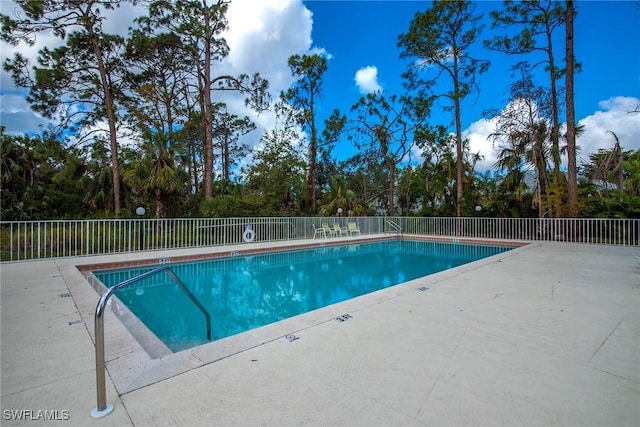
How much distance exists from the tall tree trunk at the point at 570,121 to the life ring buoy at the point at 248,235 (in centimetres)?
1162

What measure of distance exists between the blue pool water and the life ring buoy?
5.57 ft

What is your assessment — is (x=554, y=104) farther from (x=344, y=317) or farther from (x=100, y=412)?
(x=100, y=412)

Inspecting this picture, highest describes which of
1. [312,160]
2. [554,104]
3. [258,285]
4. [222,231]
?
[554,104]

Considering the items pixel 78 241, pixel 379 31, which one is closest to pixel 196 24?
pixel 379 31

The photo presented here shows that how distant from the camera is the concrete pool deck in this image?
5.32 ft

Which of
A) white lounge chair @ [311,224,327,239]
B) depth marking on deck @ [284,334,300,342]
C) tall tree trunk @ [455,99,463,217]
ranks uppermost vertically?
tall tree trunk @ [455,99,463,217]

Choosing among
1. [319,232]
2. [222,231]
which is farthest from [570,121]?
[222,231]

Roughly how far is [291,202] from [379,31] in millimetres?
9364

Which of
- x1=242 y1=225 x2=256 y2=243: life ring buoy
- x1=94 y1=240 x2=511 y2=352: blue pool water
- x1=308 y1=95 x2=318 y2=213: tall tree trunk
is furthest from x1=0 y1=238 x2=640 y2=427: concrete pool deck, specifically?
x1=308 y1=95 x2=318 y2=213: tall tree trunk

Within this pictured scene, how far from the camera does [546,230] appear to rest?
450 inches

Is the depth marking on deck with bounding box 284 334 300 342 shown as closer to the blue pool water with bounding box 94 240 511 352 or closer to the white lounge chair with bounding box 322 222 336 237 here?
the blue pool water with bounding box 94 240 511 352

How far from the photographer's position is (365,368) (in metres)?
2.09

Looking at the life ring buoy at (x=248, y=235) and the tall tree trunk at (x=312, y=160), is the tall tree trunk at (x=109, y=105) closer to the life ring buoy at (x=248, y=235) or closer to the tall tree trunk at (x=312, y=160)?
the life ring buoy at (x=248, y=235)

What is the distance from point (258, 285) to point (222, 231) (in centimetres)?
478
